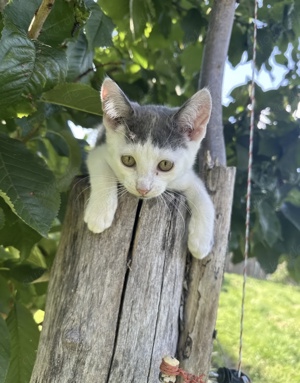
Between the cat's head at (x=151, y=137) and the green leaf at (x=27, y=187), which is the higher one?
the cat's head at (x=151, y=137)

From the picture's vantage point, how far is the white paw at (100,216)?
35.7 inches

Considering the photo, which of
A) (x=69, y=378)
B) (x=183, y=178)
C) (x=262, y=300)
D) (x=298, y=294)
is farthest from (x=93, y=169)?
(x=298, y=294)

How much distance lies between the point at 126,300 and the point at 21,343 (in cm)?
40

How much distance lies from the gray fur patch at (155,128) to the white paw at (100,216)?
0.20 meters

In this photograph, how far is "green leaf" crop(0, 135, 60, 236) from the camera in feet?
2.80

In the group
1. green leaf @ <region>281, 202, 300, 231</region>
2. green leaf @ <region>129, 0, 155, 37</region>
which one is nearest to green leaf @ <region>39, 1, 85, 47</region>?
green leaf @ <region>129, 0, 155, 37</region>

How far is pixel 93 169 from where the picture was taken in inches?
42.4

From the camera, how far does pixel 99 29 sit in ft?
→ 3.70

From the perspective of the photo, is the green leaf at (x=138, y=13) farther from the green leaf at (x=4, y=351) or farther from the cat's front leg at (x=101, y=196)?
the green leaf at (x=4, y=351)

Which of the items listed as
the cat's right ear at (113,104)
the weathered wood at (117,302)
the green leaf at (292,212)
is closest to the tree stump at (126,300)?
the weathered wood at (117,302)

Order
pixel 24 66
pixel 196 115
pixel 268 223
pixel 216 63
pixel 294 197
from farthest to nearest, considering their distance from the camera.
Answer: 1. pixel 294 197
2. pixel 268 223
3. pixel 216 63
4. pixel 196 115
5. pixel 24 66

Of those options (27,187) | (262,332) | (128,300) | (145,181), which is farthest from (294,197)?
(27,187)

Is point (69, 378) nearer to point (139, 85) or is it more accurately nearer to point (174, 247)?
point (174, 247)

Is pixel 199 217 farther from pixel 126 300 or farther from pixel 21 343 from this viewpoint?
pixel 21 343
